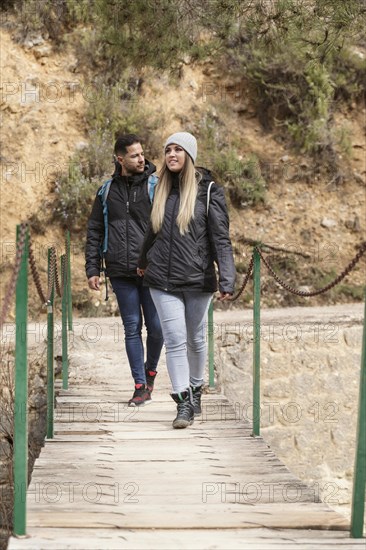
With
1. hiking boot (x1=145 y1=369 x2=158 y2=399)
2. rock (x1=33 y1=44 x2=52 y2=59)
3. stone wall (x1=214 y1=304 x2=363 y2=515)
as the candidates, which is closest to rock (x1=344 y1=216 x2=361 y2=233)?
stone wall (x1=214 y1=304 x2=363 y2=515)

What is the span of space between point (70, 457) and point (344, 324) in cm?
553

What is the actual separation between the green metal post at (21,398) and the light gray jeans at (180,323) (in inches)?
76.3

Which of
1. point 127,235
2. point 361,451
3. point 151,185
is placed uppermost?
point 151,185

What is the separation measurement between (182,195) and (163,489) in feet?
6.07

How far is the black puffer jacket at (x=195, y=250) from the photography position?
5492 mm

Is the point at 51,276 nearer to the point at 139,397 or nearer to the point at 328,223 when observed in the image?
the point at 139,397

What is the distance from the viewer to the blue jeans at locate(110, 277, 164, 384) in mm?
6254

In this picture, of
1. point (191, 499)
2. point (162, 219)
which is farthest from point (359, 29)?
point (191, 499)

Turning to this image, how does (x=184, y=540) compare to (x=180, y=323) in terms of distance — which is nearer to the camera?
(x=184, y=540)

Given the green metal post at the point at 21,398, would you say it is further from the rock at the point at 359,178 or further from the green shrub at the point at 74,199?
the rock at the point at 359,178

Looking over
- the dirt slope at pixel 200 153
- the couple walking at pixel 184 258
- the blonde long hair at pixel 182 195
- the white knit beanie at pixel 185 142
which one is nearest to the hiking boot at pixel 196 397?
the couple walking at pixel 184 258

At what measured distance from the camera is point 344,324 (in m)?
10.1

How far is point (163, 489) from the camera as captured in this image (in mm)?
4527

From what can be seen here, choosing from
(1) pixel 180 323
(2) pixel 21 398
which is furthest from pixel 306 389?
(2) pixel 21 398
